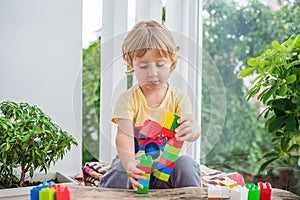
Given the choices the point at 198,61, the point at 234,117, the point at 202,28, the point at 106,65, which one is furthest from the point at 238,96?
the point at 106,65

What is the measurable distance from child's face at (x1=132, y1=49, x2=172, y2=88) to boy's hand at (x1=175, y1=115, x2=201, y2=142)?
10 cm

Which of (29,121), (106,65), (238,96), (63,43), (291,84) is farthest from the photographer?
(63,43)

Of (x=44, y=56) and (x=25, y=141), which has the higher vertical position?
(x=44, y=56)

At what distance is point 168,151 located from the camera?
1254 mm

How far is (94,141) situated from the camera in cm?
126

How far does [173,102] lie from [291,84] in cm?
35

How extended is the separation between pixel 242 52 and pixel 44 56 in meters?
0.76

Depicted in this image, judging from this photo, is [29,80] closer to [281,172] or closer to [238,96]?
[238,96]

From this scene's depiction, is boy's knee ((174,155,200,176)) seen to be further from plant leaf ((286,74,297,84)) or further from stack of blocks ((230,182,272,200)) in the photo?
plant leaf ((286,74,297,84))

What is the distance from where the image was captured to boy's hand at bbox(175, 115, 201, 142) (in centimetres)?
125

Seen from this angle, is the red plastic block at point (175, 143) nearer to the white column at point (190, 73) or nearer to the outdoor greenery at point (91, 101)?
the white column at point (190, 73)

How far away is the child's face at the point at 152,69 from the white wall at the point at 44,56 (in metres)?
0.75

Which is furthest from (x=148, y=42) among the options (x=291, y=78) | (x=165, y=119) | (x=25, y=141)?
(x=25, y=141)

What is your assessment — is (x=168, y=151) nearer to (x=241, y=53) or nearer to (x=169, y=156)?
(x=169, y=156)
